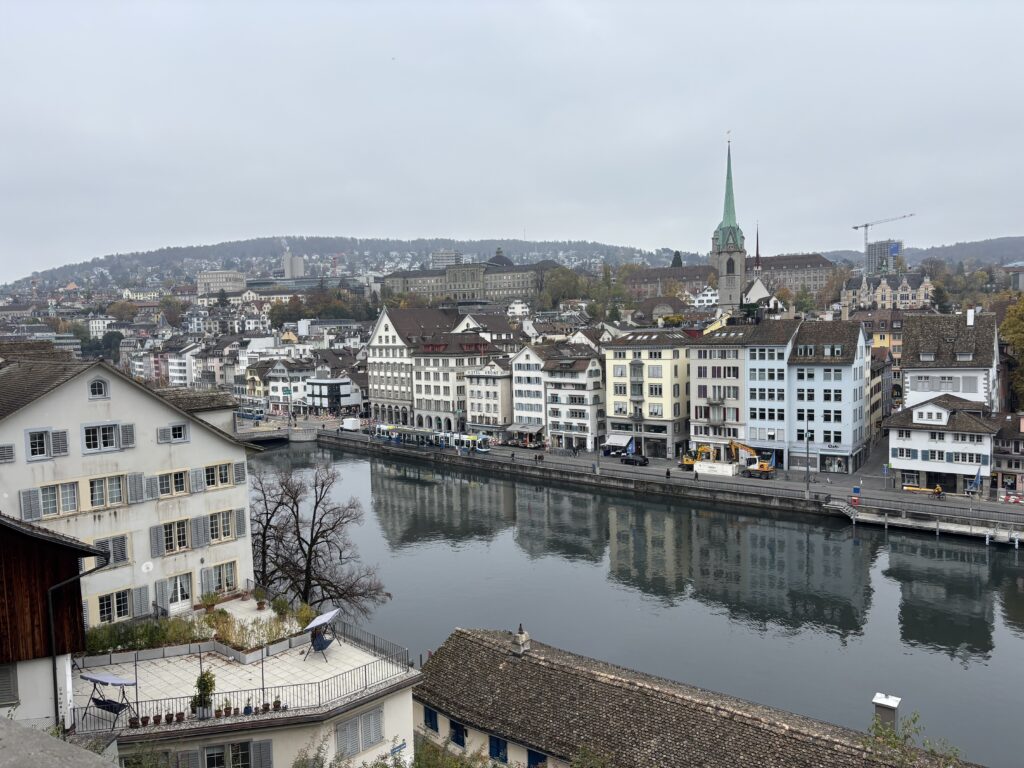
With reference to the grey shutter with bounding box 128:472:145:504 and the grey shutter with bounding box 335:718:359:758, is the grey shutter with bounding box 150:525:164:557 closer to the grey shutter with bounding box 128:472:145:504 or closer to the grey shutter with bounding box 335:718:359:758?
the grey shutter with bounding box 128:472:145:504

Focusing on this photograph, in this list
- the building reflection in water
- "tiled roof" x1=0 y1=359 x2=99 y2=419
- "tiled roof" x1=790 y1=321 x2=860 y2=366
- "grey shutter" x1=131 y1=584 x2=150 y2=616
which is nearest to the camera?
"tiled roof" x1=0 y1=359 x2=99 y2=419

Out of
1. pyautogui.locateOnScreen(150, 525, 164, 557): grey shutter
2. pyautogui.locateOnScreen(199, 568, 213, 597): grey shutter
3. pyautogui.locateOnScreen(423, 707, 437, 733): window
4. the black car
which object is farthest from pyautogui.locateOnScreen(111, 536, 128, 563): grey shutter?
the black car

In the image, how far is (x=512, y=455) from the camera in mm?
59188

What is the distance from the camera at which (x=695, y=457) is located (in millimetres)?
55531

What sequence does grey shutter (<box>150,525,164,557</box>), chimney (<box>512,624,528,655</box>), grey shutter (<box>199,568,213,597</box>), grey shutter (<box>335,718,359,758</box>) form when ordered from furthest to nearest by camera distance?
grey shutter (<box>199,568,213,597</box>)
chimney (<box>512,624,528,655</box>)
grey shutter (<box>150,525,164,557</box>)
grey shutter (<box>335,718,359,758</box>)

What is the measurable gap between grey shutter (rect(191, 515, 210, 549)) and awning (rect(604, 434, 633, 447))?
1652 inches

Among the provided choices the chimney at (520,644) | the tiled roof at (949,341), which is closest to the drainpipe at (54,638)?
the chimney at (520,644)

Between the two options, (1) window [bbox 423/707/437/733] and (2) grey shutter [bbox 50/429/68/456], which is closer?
(2) grey shutter [bbox 50/429/68/456]

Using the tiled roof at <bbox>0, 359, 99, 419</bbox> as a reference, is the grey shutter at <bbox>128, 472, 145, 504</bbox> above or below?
below

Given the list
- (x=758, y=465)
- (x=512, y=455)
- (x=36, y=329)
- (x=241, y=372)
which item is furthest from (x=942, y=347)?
(x=36, y=329)

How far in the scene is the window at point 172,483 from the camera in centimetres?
1944

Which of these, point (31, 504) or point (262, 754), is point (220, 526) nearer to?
point (31, 504)

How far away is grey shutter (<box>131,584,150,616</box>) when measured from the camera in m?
18.5

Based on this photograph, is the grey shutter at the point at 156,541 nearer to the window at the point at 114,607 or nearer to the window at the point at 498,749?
the window at the point at 114,607
